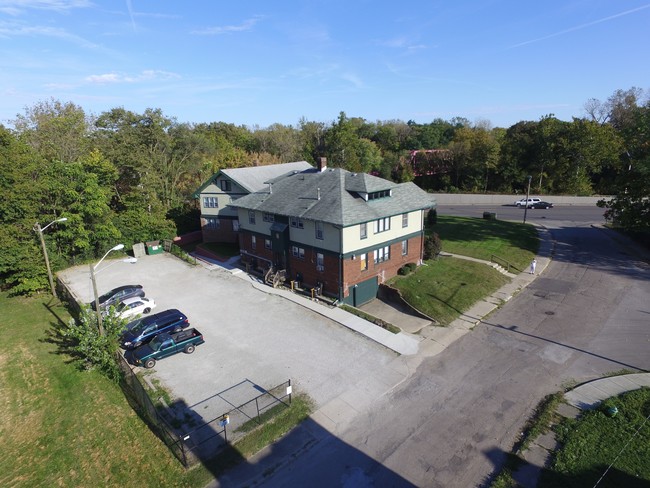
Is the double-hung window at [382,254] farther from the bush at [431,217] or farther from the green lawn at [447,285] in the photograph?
the bush at [431,217]

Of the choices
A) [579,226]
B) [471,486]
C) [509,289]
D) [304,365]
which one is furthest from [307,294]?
[579,226]

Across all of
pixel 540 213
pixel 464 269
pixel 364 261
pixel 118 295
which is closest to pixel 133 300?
pixel 118 295

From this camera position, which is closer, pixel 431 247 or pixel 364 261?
pixel 364 261

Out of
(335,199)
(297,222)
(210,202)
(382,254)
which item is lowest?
(382,254)

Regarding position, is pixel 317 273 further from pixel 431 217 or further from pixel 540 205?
pixel 540 205

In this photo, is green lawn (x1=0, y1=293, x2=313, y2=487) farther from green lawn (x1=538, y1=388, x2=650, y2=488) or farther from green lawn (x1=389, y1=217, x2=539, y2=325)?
green lawn (x1=389, y1=217, x2=539, y2=325)

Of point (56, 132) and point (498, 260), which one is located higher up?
point (56, 132)

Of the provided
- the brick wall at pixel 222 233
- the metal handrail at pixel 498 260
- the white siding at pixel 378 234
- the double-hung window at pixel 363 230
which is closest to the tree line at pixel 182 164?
the brick wall at pixel 222 233
